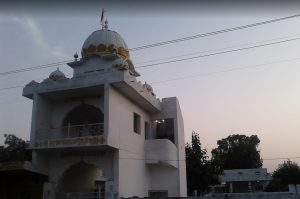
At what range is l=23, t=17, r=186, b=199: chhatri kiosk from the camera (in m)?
17.8

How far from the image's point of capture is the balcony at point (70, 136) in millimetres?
17125

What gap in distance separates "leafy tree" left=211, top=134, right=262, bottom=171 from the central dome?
38.9 meters

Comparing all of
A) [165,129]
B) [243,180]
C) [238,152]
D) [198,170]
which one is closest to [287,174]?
[243,180]

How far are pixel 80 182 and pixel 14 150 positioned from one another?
7740mm

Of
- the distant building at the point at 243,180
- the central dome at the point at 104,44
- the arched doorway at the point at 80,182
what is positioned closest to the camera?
the arched doorway at the point at 80,182

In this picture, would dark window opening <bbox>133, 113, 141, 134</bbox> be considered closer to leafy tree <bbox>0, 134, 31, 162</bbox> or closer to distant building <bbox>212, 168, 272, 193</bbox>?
leafy tree <bbox>0, 134, 31, 162</bbox>

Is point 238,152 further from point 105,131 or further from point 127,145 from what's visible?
point 105,131

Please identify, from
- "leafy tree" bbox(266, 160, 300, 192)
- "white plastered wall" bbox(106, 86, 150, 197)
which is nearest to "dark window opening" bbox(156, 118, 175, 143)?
"white plastered wall" bbox(106, 86, 150, 197)

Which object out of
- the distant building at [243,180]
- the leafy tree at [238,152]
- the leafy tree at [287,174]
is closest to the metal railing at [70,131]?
the distant building at [243,180]

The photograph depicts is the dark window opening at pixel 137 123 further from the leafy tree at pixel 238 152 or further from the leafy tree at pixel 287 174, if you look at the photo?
the leafy tree at pixel 238 152

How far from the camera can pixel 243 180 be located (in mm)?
43156

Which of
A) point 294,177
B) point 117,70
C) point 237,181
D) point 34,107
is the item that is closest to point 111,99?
point 117,70

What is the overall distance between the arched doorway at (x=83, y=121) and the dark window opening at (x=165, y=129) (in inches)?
178

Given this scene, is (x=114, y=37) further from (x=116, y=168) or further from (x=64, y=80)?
(x=116, y=168)
